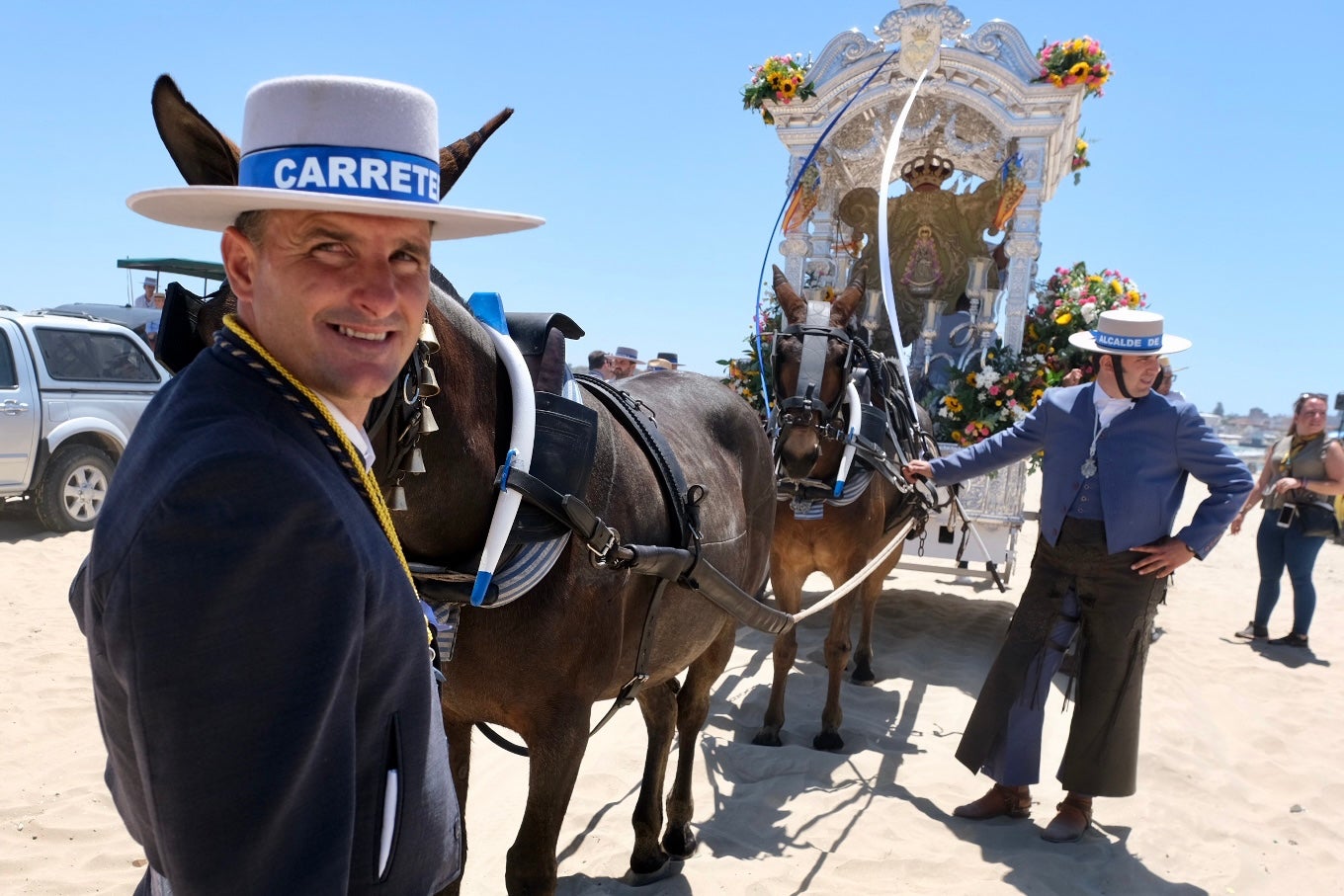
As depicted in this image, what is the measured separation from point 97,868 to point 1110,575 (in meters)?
4.25

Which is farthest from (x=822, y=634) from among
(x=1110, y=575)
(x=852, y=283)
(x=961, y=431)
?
(x=1110, y=575)

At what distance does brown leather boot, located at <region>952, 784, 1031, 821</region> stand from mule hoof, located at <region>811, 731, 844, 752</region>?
865 mm

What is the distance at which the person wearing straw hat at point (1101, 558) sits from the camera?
3777 millimetres

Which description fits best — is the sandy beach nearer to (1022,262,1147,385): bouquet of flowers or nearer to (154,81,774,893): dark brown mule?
(154,81,774,893): dark brown mule

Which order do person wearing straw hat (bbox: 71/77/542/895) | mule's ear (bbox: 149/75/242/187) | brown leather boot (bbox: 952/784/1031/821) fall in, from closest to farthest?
1. person wearing straw hat (bbox: 71/77/542/895)
2. mule's ear (bbox: 149/75/242/187)
3. brown leather boot (bbox: 952/784/1031/821)

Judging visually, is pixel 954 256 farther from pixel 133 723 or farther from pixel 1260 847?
pixel 133 723

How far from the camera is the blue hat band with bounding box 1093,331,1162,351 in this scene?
12.2 feet

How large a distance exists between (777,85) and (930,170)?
7.00 ft

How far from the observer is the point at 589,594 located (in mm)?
2283

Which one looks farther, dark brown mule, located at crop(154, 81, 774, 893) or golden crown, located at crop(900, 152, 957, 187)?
golden crown, located at crop(900, 152, 957, 187)

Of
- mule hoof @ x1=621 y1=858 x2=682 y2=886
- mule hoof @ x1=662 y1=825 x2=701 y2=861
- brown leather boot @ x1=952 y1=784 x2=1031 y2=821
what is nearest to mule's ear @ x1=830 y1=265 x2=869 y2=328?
brown leather boot @ x1=952 y1=784 x2=1031 y2=821

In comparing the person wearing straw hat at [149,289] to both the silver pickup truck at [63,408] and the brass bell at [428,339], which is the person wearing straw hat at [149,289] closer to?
the silver pickup truck at [63,408]

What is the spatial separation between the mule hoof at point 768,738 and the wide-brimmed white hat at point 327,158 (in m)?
4.32

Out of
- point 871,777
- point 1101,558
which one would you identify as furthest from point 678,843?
point 1101,558
